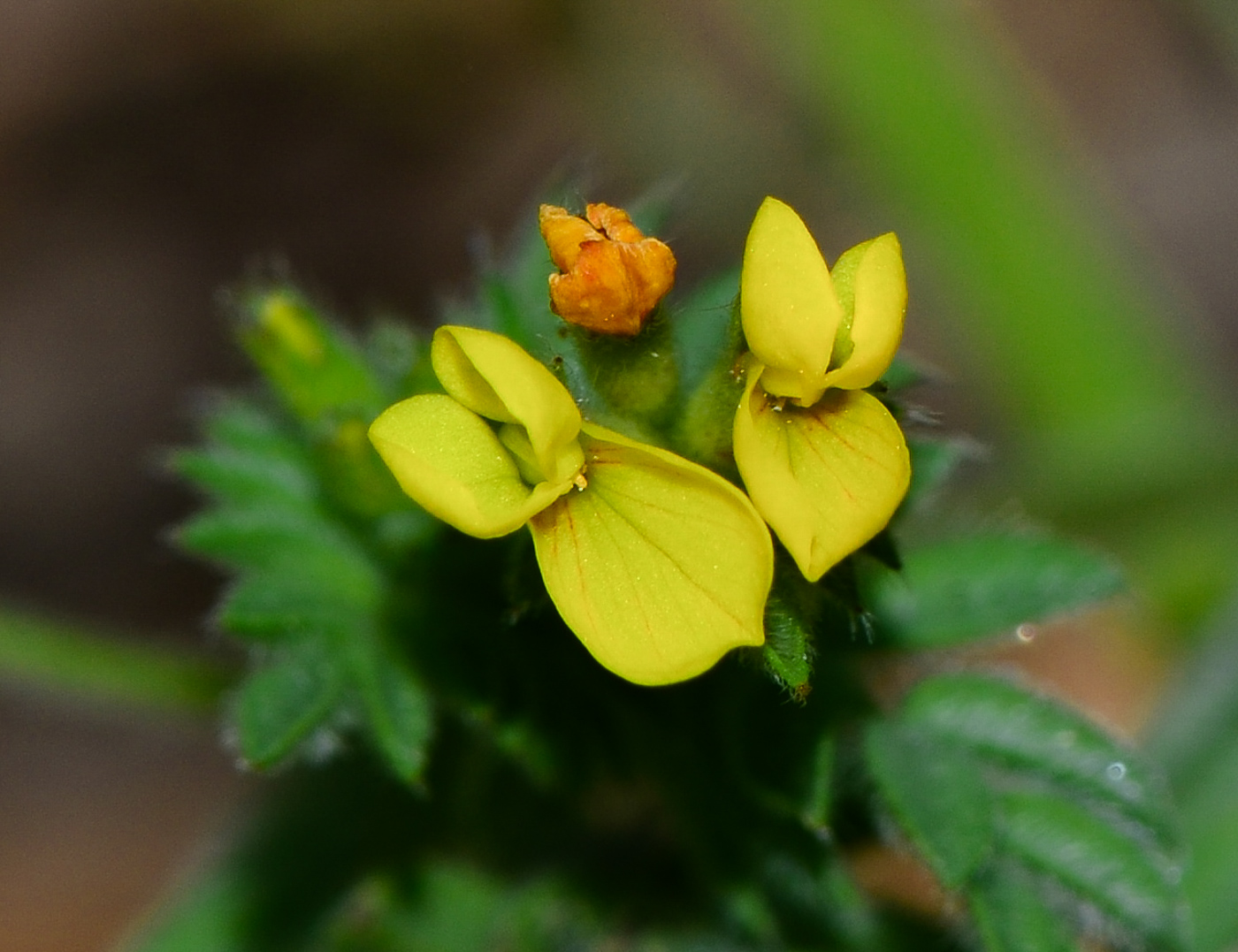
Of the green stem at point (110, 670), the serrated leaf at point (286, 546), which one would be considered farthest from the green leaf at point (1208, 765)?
the green stem at point (110, 670)

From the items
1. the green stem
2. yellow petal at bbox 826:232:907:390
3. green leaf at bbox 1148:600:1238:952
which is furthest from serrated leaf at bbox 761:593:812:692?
the green stem

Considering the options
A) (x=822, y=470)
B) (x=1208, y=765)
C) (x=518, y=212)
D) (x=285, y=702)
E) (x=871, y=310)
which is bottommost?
(x=1208, y=765)

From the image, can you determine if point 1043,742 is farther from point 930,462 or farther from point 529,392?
point 529,392

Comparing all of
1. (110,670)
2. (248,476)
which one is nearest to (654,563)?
(248,476)

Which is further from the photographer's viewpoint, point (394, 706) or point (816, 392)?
point (394, 706)

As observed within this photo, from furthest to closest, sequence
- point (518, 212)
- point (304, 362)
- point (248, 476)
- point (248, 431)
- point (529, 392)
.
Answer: point (518, 212)
point (248, 431)
point (248, 476)
point (304, 362)
point (529, 392)

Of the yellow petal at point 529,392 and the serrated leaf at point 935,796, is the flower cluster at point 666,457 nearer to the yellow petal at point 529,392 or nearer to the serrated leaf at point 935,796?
the yellow petal at point 529,392
